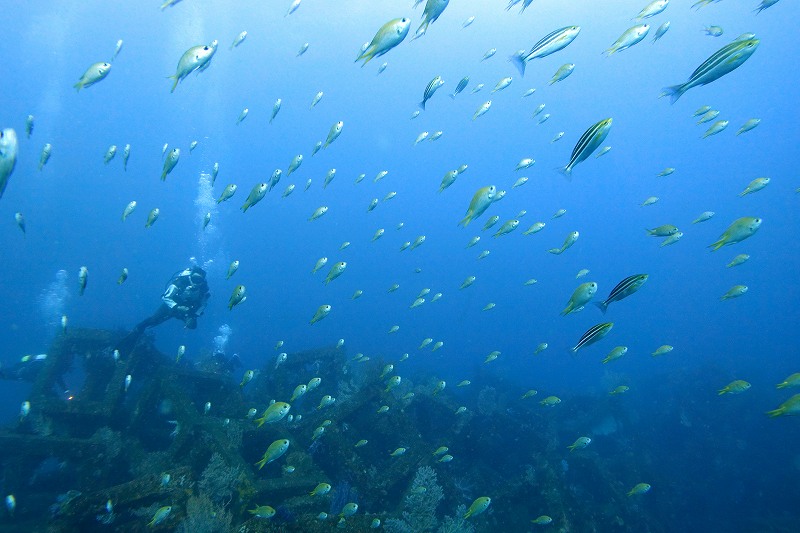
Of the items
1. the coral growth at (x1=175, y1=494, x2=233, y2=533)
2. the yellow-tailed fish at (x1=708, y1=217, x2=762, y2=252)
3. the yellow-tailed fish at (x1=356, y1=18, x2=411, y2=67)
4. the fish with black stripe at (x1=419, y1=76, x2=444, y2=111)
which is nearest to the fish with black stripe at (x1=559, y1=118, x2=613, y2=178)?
the yellow-tailed fish at (x1=356, y1=18, x2=411, y2=67)

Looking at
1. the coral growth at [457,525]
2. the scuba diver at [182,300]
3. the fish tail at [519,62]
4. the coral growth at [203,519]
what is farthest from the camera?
the scuba diver at [182,300]

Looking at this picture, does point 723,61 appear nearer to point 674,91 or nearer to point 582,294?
point 674,91

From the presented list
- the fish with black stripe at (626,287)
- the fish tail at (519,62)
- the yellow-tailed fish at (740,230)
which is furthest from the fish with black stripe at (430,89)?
the yellow-tailed fish at (740,230)

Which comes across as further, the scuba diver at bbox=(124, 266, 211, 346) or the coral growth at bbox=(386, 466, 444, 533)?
the scuba diver at bbox=(124, 266, 211, 346)

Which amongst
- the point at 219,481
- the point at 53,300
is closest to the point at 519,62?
the point at 219,481

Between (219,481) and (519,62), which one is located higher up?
(519,62)

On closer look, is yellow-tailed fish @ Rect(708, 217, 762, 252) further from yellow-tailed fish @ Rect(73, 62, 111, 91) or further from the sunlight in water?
the sunlight in water

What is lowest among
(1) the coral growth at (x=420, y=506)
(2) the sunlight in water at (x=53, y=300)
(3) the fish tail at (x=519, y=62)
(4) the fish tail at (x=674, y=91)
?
(2) the sunlight in water at (x=53, y=300)

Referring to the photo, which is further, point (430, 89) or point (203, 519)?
point (430, 89)

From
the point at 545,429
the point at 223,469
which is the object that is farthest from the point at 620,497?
the point at 223,469

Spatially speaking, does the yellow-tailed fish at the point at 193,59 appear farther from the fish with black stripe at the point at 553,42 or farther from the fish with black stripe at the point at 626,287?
the fish with black stripe at the point at 626,287

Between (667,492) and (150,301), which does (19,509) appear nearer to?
(667,492)

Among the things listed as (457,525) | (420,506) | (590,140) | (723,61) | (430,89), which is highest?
(430,89)

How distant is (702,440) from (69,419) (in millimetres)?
23384
